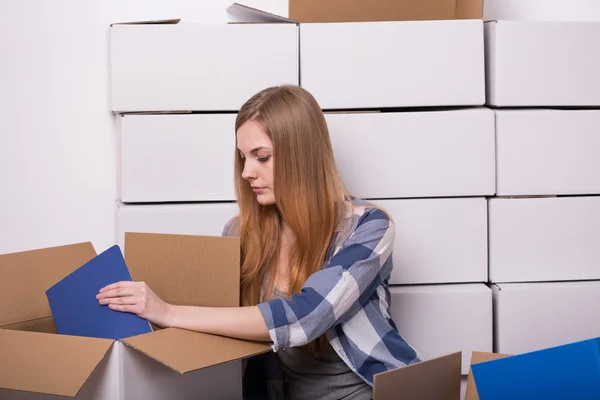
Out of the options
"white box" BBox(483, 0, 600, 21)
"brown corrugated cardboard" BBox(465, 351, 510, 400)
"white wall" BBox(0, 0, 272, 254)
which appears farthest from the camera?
"white box" BBox(483, 0, 600, 21)

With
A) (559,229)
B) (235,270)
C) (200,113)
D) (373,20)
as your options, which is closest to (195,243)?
(235,270)

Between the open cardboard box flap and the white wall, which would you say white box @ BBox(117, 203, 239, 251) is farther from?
the open cardboard box flap

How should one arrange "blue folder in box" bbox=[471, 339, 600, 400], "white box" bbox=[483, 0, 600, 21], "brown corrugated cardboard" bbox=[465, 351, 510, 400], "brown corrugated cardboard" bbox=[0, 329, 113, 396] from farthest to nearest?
"white box" bbox=[483, 0, 600, 21] < "brown corrugated cardboard" bbox=[465, 351, 510, 400] < "brown corrugated cardboard" bbox=[0, 329, 113, 396] < "blue folder in box" bbox=[471, 339, 600, 400]

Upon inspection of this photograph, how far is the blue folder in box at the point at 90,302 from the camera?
1259 mm

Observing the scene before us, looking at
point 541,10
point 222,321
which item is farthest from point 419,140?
point 222,321

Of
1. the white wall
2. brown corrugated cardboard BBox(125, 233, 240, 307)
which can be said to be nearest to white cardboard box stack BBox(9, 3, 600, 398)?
the white wall

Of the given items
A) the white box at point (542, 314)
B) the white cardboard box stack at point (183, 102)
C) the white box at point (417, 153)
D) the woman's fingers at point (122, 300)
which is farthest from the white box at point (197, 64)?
the white box at point (542, 314)

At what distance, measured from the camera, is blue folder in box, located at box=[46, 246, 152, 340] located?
49.6 inches

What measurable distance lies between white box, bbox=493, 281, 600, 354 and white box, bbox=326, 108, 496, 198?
26cm

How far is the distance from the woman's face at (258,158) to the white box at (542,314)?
0.67 metres

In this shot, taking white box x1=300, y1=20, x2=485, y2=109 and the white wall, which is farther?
the white wall

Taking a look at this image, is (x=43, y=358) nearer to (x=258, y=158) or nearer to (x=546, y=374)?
(x=258, y=158)

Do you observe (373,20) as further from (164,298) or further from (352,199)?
(164,298)

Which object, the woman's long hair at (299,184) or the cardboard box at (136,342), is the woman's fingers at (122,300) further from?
the woman's long hair at (299,184)
